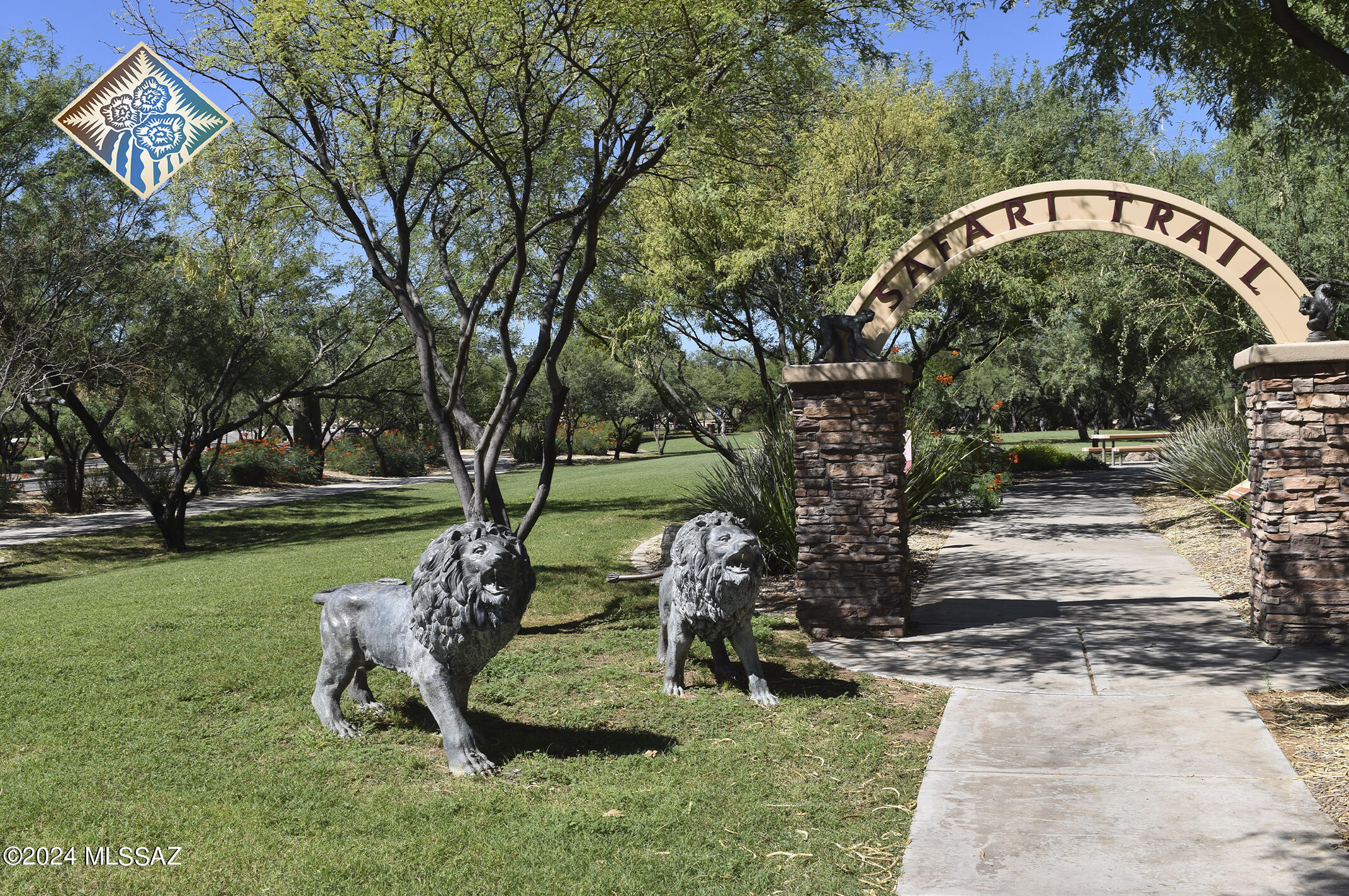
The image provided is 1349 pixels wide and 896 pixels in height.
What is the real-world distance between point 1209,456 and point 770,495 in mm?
7641

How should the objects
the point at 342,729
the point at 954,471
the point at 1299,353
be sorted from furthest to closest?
the point at 954,471, the point at 1299,353, the point at 342,729

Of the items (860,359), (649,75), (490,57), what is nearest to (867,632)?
(860,359)

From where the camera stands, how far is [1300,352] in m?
7.11

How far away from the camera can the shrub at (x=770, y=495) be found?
10961 millimetres

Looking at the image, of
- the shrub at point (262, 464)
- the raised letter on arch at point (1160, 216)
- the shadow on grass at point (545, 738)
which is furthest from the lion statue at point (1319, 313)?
the shrub at point (262, 464)

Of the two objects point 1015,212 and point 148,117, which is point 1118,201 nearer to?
point 1015,212

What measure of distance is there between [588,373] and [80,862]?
38672 millimetres

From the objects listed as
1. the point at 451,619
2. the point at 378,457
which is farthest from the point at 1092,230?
the point at 378,457

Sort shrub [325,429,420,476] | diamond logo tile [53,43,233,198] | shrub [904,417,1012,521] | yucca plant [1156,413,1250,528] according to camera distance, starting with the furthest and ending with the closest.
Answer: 1. shrub [325,429,420,476]
2. yucca plant [1156,413,1250,528]
3. shrub [904,417,1012,521]
4. diamond logo tile [53,43,233,198]

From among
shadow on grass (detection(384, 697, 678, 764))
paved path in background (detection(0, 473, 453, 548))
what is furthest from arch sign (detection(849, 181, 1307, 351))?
paved path in background (detection(0, 473, 453, 548))

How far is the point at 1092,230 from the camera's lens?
753 centimetres

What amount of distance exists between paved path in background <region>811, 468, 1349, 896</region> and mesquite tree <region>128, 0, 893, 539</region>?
402 cm

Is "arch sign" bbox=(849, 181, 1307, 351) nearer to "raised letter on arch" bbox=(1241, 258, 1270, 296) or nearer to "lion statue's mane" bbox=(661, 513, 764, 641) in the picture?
"raised letter on arch" bbox=(1241, 258, 1270, 296)

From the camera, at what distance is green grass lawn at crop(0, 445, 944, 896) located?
4.04 meters
